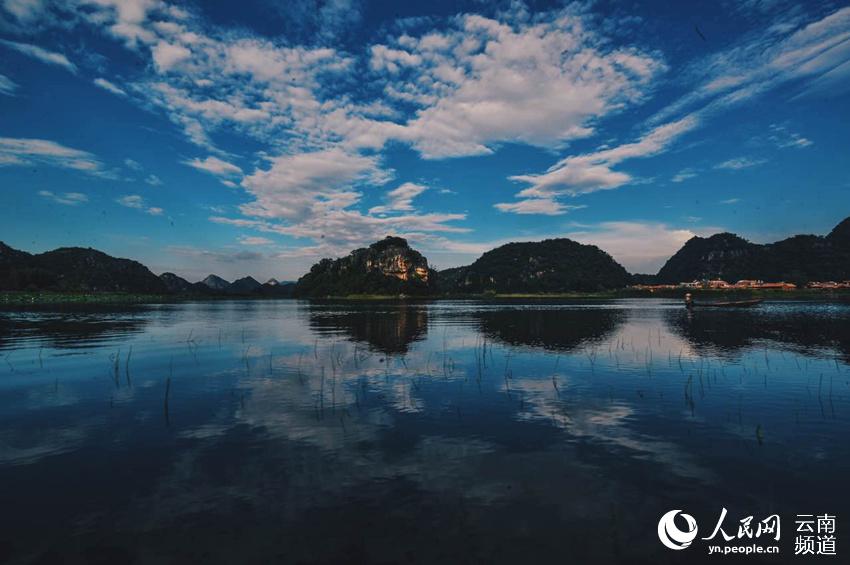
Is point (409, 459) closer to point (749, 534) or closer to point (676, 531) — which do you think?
point (676, 531)

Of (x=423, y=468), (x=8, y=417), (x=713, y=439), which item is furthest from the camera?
(x=8, y=417)

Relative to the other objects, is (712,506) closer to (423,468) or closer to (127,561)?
(423,468)

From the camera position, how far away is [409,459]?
14.1m

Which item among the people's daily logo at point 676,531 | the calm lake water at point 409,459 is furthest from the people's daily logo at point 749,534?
the calm lake water at point 409,459

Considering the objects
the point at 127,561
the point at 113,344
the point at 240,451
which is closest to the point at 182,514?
the point at 127,561

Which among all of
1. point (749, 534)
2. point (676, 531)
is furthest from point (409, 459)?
point (749, 534)

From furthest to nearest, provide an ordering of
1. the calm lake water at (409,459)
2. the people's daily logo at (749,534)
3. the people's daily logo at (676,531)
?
the people's daily logo at (676,531) < the calm lake water at (409,459) < the people's daily logo at (749,534)

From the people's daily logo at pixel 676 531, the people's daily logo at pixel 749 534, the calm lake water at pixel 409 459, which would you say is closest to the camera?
the people's daily logo at pixel 749 534

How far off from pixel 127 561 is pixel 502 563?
7808 mm

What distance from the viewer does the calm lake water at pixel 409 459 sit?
9.38 m

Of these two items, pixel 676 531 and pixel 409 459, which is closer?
pixel 676 531

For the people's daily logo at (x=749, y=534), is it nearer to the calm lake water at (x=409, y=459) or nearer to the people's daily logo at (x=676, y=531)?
the people's daily logo at (x=676, y=531)

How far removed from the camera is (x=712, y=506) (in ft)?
35.8

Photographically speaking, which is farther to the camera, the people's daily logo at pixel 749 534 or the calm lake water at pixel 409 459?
the calm lake water at pixel 409 459
